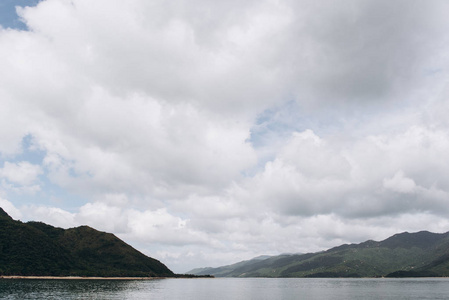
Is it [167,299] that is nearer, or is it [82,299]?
[82,299]

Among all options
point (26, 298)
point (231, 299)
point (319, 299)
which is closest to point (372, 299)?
point (319, 299)

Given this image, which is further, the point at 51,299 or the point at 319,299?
the point at 319,299

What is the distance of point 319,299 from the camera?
184000 mm

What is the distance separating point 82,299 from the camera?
150250 millimetres

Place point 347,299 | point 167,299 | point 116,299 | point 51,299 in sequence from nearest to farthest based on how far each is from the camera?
point 51,299 → point 116,299 → point 167,299 → point 347,299

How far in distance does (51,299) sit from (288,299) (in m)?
123

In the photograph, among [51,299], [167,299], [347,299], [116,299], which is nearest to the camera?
[51,299]

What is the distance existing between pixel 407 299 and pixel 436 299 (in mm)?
14878

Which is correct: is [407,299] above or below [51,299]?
below

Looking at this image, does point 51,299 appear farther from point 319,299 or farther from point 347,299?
point 347,299

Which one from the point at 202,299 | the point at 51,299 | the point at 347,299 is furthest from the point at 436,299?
the point at 51,299

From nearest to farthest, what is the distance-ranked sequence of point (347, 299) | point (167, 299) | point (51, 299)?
point (51, 299), point (167, 299), point (347, 299)

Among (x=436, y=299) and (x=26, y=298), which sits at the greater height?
(x=26, y=298)

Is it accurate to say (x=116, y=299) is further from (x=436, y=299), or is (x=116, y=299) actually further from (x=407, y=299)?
(x=436, y=299)
